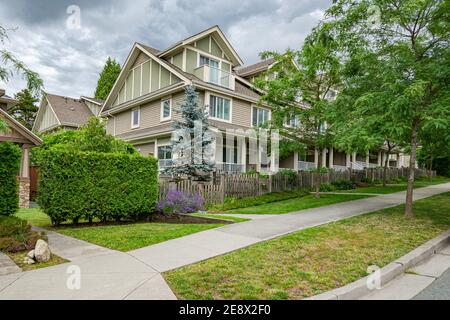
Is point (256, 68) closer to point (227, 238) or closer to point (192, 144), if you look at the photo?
point (192, 144)

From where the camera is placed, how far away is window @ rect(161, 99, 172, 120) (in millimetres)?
20367

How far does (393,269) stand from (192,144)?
11.7 metres

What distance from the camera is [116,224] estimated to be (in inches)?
400

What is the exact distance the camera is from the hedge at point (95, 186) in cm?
884

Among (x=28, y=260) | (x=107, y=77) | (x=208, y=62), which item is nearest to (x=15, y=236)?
(x=28, y=260)

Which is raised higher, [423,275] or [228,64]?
[228,64]

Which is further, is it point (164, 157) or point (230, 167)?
point (230, 167)

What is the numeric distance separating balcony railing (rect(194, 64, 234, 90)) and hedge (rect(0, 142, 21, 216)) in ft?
42.5

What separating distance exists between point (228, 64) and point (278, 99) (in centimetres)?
912

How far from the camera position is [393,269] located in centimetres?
518

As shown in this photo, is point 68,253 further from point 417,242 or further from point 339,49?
point 339,49

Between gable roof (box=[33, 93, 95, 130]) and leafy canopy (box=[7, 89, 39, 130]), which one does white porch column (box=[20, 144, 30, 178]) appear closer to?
gable roof (box=[33, 93, 95, 130])

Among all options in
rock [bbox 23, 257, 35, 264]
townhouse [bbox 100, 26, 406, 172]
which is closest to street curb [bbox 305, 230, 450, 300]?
rock [bbox 23, 257, 35, 264]
